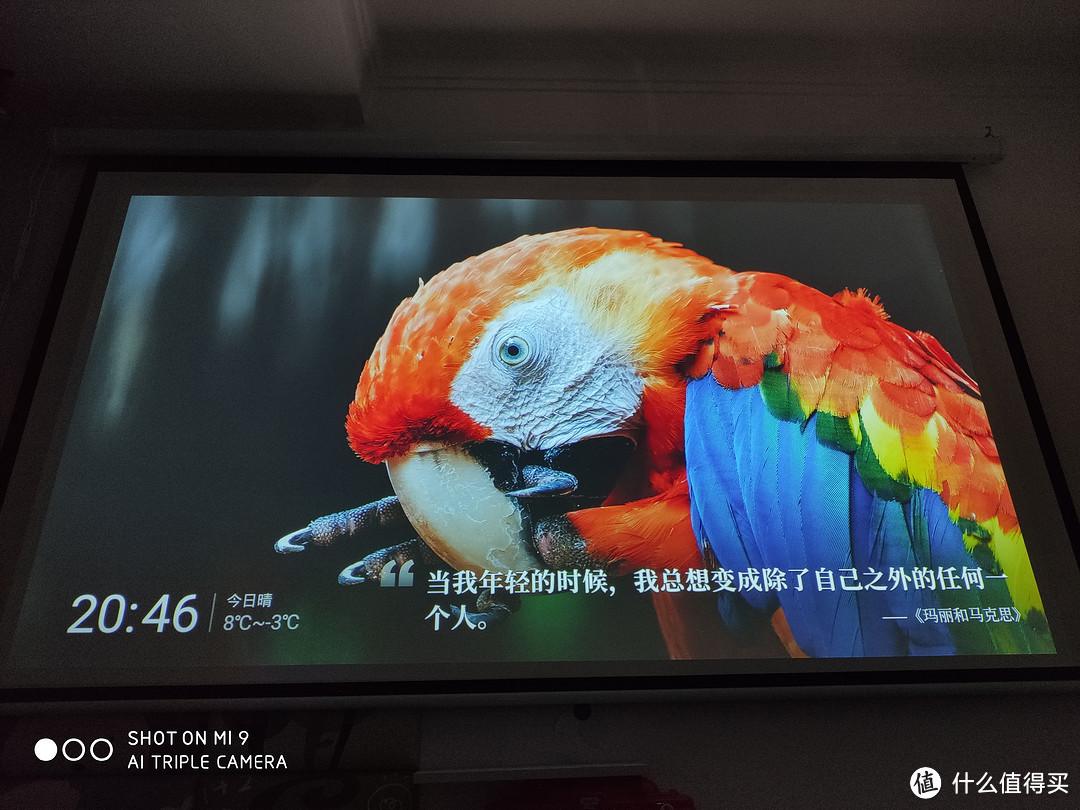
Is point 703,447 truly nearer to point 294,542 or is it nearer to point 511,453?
point 511,453

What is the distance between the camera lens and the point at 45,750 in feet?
3.82

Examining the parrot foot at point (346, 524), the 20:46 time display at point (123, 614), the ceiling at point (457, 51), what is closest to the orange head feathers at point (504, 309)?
the parrot foot at point (346, 524)

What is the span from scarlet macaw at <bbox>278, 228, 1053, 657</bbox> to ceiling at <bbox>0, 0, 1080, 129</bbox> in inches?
24.0

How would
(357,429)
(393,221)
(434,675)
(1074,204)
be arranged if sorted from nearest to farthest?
(434,675), (357,429), (393,221), (1074,204)

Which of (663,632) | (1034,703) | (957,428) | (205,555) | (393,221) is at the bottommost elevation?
(1034,703)

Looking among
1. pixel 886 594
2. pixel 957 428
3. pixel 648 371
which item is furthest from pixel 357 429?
pixel 957 428

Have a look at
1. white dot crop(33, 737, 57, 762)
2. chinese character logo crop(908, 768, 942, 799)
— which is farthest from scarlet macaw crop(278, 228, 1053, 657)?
white dot crop(33, 737, 57, 762)

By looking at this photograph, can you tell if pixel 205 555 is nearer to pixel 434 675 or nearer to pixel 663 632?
pixel 434 675

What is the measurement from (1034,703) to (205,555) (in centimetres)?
158

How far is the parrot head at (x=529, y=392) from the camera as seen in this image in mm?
1300

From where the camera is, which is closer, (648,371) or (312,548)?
(312,548)

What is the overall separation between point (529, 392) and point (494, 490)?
21 centimetres

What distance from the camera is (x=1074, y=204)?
1690mm

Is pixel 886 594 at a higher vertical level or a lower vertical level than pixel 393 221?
lower
